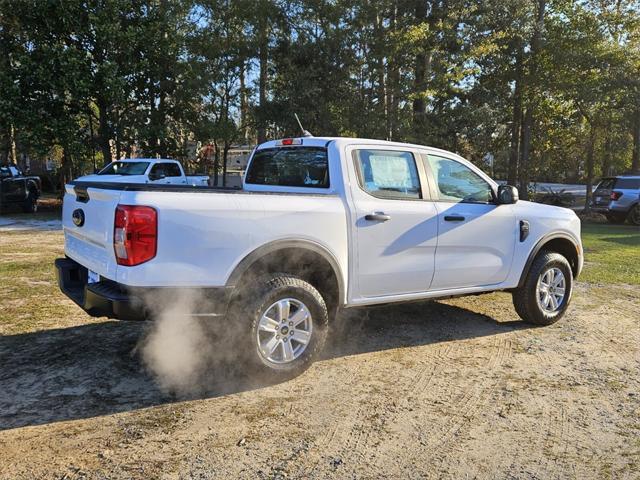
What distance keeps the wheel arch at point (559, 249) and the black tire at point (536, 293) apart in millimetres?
61

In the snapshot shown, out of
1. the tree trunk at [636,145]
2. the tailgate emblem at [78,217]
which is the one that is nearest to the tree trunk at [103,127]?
the tailgate emblem at [78,217]

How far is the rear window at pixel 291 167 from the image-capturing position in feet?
15.5

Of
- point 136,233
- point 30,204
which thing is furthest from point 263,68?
point 136,233

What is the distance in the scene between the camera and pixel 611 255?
1069 cm

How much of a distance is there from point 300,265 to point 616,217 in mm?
17441

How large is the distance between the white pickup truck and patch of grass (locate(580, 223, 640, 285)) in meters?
3.13

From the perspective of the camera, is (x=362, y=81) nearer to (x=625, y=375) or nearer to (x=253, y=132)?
(x=253, y=132)

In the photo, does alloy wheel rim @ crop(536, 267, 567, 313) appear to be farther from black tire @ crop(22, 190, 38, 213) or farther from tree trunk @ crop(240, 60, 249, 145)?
black tire @ crop(22, 190, 38, 213)

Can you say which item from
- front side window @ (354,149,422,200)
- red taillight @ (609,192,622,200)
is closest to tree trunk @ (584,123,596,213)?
red taillight @ (609,192,622,200)


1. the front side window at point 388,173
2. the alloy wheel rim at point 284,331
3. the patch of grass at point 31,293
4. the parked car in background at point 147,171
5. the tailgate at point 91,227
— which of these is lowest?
the patch of grass at point 31,293

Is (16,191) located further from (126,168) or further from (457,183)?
(457,183)

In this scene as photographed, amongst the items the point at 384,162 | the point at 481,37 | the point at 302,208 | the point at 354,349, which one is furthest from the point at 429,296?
the point at 481,37

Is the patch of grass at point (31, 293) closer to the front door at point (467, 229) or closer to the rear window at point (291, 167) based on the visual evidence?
the rear window at point (291, 167)

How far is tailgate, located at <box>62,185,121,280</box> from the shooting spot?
11.8 feet
